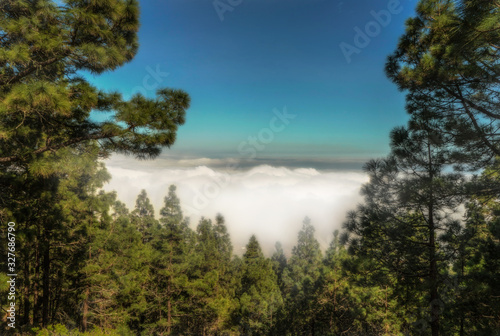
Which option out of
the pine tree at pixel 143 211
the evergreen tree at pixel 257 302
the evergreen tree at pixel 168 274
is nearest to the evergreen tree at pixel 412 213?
the evergreen tree at pixel 168 274

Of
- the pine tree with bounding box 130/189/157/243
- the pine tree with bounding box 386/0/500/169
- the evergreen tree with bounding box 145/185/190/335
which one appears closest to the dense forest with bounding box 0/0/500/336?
the pine tree with bounding box 386/0/500/169

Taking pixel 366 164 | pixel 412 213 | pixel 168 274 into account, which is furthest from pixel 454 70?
pixel 168 274

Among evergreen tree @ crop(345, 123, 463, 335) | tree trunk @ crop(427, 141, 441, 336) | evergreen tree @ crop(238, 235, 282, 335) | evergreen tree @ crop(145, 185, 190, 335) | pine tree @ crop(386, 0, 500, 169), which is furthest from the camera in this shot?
evergreen tree @ crop(238, 235, 282, 335)

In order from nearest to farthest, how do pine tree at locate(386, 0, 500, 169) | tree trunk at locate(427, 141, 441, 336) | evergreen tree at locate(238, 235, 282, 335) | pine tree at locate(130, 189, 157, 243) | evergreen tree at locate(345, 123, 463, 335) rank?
pine tree at locate(386, 0, 500, 169)
evergreen tree at locate(345, 123, 463, 335)
tree trunk at locate(427, 141, 441, 336)
evergreen tree at locate(238, 235, 282, 335)
pine tree at locate(130, 189, 157, 243)

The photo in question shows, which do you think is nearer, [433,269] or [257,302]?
[433,269]

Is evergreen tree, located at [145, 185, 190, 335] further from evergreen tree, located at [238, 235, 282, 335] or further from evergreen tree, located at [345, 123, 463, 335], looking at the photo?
evergreen tree, located at [345, 123, 463, 335]

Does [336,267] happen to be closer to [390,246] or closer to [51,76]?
[390,246]

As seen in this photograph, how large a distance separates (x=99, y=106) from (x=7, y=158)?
226 centimetres

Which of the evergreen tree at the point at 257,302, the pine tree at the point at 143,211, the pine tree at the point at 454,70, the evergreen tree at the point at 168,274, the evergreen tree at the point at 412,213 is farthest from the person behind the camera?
the pine tree at the point at 143,211

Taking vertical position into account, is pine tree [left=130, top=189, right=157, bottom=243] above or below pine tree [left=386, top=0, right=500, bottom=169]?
below

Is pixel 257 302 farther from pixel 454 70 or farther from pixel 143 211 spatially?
pixel 454 70

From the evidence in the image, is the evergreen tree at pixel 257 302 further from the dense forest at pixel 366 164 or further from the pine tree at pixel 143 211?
the pine tree at pixel 143 211

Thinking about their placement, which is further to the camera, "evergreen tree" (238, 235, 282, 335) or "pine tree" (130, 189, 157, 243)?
"pine tree" (130, 189, 157, 243)

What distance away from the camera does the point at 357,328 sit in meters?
18.0
